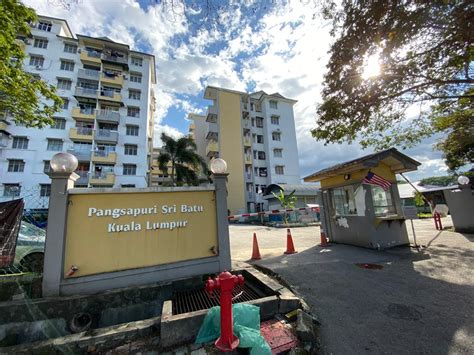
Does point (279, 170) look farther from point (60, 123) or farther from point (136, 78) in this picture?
point (60, 123)

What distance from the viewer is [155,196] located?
184 inches

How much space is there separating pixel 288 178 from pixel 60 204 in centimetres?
3442

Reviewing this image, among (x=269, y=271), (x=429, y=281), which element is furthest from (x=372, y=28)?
(x=269, y=271)

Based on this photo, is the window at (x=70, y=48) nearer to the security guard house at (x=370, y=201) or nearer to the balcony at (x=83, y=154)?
the balcony at (x=83, y=154)

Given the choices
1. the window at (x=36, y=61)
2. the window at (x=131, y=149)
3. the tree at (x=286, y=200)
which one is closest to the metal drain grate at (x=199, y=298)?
the tree at (x=286, y=200)

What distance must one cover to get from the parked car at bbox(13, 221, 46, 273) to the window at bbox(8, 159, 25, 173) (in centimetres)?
2403

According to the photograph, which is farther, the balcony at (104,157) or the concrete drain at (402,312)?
the balcony at (104,157)

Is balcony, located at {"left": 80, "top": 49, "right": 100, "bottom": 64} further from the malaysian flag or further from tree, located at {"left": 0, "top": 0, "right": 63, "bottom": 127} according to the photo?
the malaysian flag

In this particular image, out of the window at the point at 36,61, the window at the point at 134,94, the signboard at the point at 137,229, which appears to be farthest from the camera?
the window at the point at 134,94

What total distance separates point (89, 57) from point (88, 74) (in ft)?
8.27

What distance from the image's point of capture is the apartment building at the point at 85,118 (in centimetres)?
2336

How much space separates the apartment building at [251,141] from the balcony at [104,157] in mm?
13945

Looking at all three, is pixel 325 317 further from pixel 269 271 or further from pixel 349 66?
pixel 349 66

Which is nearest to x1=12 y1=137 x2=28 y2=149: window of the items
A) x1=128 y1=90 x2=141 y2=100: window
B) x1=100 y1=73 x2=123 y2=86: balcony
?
x1=100 y1=73 x2=123 y2=86: balcony
